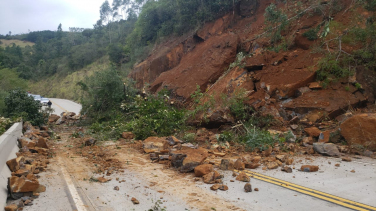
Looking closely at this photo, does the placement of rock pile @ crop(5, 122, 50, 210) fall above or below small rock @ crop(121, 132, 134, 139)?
above

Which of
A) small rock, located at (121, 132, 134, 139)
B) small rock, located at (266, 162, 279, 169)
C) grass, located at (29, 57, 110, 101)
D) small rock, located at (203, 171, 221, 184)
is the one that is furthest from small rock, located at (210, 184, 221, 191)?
grass, located at (29, 57, 110, 101)

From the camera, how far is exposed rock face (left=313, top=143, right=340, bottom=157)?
26.2 ft

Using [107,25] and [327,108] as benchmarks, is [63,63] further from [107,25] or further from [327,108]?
[327,108]

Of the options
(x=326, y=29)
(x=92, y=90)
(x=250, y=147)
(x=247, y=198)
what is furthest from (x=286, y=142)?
(x=92, y=90)

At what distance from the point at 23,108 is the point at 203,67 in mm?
9892

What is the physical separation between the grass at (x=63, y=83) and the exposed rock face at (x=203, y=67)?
3045cm

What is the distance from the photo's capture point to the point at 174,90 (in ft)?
56.5

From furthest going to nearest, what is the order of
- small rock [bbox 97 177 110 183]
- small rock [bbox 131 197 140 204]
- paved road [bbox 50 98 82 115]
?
paved road [bbox 50 98 82 115], small rock [bbox 97 177 110 183], small rock [bbox 131 197 140 204]

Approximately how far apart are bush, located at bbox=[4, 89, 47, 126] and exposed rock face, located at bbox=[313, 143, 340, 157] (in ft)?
42.9

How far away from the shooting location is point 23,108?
1491 cm

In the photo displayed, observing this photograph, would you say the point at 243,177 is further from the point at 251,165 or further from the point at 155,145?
the point at 155,145

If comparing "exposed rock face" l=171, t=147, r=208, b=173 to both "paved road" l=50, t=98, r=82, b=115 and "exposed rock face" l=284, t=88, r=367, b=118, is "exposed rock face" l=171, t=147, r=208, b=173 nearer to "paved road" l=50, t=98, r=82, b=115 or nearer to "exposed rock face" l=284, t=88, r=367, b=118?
"exposed rock face" l=284, t=88, r=367, b=118

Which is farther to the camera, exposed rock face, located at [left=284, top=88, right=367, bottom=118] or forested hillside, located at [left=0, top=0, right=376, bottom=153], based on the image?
forested hillside, located at [left=0, top=0, right=376, bottom=153]

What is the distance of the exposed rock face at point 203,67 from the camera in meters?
16.4
